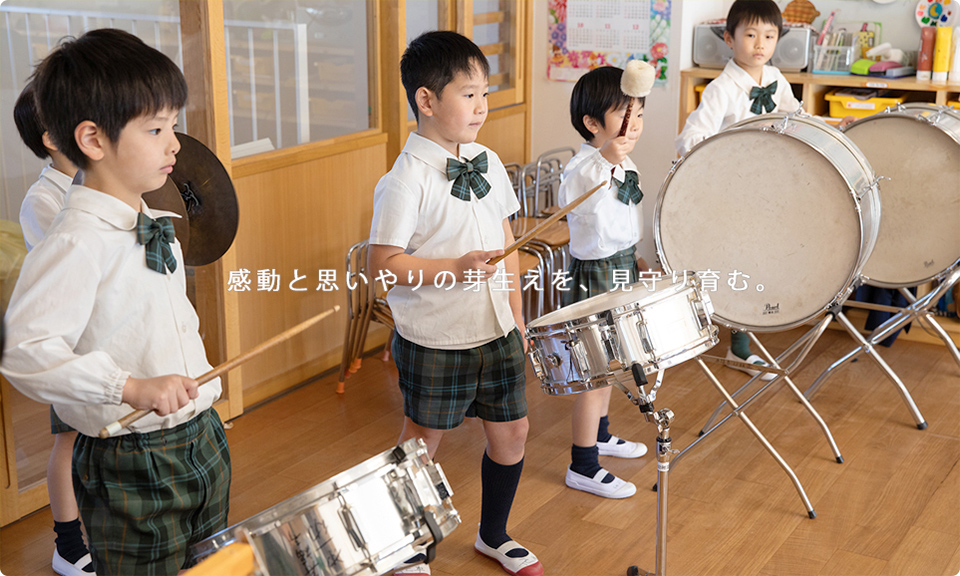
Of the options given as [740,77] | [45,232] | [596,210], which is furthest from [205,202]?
[740,77]

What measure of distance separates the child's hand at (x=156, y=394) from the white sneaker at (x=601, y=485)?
154 centimetres

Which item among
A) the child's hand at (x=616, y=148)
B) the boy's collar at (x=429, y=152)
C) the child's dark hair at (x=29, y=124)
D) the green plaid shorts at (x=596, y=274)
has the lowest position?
the green plaid shorts at (x=596, y=274)

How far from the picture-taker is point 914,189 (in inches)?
114

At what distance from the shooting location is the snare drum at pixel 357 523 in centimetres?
128

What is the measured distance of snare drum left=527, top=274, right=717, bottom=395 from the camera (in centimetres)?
183

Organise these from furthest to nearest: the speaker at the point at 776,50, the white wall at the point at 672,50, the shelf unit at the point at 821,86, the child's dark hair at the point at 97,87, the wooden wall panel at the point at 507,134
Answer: the wooden wall panel at the point at 507,134 < the white wall at the point at 672,50 < the speaker at the point at 776,50 < the shelf unit at the point at 821,86 < the child's dark hair at the point at 97,87

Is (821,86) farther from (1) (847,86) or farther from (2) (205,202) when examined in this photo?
(2) (205,202)

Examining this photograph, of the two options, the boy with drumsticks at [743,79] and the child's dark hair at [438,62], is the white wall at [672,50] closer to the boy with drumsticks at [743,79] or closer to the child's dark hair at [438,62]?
the boy with drumsticks at [743,79]

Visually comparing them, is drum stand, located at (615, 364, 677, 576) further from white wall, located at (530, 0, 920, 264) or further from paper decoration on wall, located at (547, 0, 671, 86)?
paper decoration on wall, located at (547, 0, 671, 86)

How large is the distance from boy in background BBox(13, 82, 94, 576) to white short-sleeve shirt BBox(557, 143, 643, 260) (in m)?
1.29

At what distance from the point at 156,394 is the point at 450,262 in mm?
772

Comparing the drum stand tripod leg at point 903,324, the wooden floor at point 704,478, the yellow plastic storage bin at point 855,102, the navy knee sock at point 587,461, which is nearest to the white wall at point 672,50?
the yellow plastic storage bin at point 855,102

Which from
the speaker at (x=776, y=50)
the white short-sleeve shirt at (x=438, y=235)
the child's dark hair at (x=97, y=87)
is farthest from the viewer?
the speaker at (x=776, y=50)

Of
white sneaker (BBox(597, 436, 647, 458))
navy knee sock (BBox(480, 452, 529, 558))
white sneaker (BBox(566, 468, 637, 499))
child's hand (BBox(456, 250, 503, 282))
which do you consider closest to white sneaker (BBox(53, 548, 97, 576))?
navy knee sock (BBox(480, 452, 529, 558))
